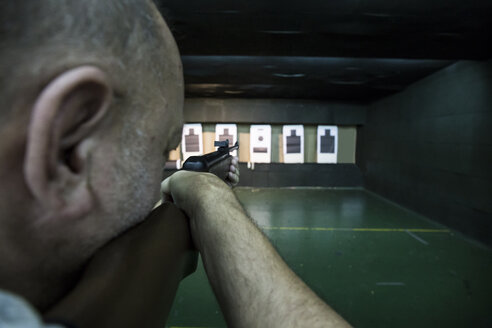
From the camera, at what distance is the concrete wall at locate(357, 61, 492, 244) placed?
2.47 metres

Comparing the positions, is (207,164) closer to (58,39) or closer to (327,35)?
(58,39)

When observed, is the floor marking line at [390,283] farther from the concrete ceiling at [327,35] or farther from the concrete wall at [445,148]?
the concrete ceiling at [327,35]

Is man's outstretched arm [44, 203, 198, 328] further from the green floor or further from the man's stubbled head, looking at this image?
the green floor

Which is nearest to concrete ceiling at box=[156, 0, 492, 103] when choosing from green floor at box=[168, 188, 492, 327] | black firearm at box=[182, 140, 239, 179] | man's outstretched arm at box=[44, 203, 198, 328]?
black firearm at box=[182, 140, 239, 179]

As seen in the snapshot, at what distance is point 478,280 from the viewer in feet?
6.19

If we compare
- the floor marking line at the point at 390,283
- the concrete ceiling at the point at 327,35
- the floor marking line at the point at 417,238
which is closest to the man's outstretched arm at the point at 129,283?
the concrete ceiling at the point at 327,35

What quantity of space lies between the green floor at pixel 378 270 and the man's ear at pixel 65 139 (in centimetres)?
150

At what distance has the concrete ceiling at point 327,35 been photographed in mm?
1547

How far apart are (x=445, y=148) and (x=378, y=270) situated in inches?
71.4

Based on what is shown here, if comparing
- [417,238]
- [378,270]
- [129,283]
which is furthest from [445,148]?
[129,283]

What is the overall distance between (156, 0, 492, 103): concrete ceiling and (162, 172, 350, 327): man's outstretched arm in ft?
1.94

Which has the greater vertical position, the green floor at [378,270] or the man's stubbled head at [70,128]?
the man's stubbled head at [70,128]

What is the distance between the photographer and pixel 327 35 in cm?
191

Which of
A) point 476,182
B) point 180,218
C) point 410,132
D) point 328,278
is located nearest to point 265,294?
point 180,218
